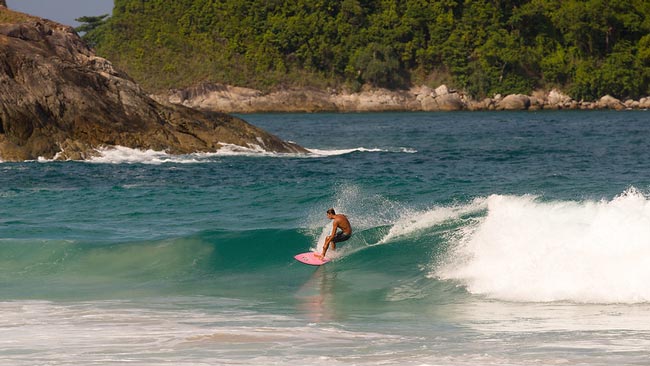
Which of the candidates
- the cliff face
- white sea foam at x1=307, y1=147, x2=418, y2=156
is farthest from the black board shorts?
white sea foam at x1=307, y1=147, x2=418, y2=156

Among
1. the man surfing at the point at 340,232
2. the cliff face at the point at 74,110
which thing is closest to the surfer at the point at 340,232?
the man surfing at the point at 340,232

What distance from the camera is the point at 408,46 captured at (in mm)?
110938

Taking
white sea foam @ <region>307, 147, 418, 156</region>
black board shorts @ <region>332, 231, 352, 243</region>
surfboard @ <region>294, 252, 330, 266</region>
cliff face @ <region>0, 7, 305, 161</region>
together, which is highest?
cliff face @ <region>0, 7, 305, 161</region>

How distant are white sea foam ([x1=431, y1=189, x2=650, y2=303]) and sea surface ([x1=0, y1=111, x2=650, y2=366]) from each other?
35mm

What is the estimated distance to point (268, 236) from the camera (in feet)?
63.3

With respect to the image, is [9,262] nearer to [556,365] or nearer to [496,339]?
[496,339]

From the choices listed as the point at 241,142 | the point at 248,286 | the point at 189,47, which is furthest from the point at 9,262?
the point at 189,47

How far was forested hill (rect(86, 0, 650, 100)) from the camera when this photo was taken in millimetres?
106062

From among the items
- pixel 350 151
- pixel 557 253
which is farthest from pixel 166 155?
pixel 557 253

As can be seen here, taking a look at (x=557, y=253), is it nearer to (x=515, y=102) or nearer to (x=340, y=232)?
(x=340, y=232)

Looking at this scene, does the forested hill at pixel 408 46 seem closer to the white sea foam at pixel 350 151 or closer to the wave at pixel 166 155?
the white sea foam at pixel 350 151

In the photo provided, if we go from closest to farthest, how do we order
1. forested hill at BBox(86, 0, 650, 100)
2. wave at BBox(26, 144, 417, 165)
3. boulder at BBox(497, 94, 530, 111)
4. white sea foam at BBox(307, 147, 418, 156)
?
wave at BBox(26, 144, 417, 165) → white sea foam at BBox(307, 147, 418, 156) → boulder at BBox(497, 94, 530, 111) → forested hill at BBox(86, 0, 650, 100)

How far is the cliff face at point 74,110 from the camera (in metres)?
33.0

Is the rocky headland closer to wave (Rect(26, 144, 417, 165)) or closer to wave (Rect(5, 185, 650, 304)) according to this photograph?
wave (Rect(26, 144, 417, 165))
